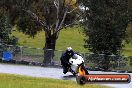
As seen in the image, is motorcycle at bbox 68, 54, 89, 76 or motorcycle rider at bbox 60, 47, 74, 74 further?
motorcycle rider at bbox 60, 47, 74, 74

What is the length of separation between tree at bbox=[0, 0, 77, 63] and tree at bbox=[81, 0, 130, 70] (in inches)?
208

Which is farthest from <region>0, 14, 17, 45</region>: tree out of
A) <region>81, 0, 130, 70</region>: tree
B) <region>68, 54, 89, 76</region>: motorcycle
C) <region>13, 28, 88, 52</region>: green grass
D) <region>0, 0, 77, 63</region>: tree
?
<region>13, 28, 88, 52</region>: green grass

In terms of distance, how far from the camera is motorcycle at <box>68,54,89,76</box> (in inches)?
1061

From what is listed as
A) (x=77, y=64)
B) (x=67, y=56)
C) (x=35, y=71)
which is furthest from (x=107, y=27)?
(x=77, y=64)

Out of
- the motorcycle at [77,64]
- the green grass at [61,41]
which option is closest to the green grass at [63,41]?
the green grass at [61,41]

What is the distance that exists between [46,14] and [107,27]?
30.6 ft

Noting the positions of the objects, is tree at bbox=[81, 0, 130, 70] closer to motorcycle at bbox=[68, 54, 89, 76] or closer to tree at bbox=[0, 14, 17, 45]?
tree at bbox=[0, 14, 17, 45]

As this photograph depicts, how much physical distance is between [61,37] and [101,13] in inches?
2015

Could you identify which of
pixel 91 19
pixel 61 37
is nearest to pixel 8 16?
pixel 91 19

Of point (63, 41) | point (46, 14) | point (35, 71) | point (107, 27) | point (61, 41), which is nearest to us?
point (35, 71)

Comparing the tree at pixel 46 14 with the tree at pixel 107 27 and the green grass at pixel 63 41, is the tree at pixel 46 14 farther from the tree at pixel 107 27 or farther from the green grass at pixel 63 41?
the green grass at pixel 63 41

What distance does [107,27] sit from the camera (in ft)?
141

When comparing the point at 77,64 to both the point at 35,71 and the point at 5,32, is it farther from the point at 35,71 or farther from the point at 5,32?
the point at 5,32

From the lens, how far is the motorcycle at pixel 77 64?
26.9 m
